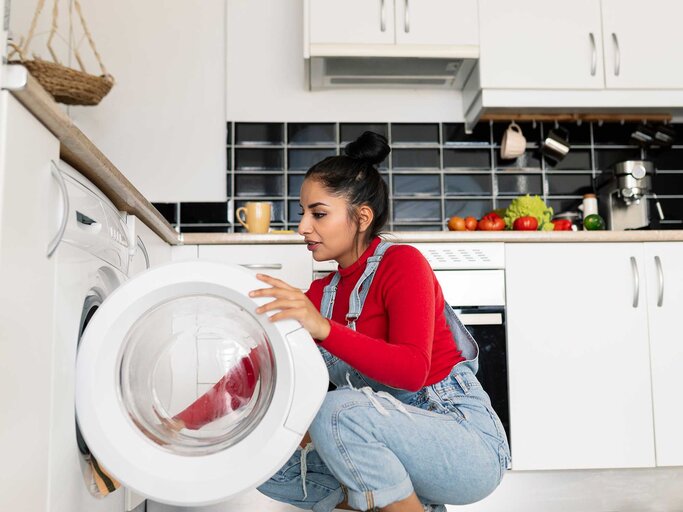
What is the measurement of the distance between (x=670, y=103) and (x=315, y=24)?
4.56 ft

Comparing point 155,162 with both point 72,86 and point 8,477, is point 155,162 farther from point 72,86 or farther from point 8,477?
point 8,477

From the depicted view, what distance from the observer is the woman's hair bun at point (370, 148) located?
1.58 metres

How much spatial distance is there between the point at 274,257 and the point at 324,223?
92 centimetres

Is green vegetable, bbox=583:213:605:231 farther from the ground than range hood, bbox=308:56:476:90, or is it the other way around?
range hood, bbox=308:56:476:90

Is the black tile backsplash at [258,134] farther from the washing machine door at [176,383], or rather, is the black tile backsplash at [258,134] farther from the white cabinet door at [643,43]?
the washing machine door at [176,383]

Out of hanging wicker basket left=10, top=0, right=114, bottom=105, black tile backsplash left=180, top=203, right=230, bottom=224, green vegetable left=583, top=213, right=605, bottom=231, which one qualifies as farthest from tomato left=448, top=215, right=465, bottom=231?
hanging wicker basket left=10, top=0, right=114, bottom=105

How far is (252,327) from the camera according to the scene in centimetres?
133

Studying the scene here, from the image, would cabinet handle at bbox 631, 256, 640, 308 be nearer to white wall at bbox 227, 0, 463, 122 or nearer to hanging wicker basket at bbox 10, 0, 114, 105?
white wall at bbox 227, 0, 463, 122

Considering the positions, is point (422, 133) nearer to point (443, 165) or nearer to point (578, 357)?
point (443, 165)

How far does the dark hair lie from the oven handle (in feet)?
3.01

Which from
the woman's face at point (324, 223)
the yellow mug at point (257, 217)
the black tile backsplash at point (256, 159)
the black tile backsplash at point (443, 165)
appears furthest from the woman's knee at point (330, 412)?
the black tile backsplash at point (256, 159)

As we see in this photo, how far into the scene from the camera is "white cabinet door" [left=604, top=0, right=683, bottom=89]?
9.02 feet

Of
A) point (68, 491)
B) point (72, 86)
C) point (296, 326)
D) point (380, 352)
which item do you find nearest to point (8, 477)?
point (68, 491)

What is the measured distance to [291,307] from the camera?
3.91 ft
